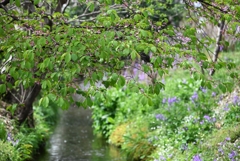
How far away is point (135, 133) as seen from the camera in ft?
30.0

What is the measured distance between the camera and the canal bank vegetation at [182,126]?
236 inches

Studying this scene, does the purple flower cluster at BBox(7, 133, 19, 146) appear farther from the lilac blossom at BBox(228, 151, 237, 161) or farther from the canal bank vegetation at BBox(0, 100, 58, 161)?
the lilac blossom at BBox(228, 151, 237, 161)

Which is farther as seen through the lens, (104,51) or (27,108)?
(27,108)

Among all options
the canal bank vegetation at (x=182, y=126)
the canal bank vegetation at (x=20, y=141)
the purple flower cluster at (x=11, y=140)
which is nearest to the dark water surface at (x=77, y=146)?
the canal bank vegetation at (x=20, y=141)

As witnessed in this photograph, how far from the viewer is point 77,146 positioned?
10398 millimetres

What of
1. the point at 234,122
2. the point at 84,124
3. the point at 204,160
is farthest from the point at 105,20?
the point at 84,124

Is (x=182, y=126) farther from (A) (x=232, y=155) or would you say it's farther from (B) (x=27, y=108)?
(B) (x=27, y=108)

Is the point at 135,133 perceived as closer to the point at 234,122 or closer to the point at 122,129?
the point at 122,129

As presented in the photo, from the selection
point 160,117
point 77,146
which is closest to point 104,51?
point 160,117

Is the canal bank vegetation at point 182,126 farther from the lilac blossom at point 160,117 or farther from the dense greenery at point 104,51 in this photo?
the dense greenery at point 104,51

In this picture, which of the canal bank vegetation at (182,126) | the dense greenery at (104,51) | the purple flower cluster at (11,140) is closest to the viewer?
the dense greenery at (104,51)

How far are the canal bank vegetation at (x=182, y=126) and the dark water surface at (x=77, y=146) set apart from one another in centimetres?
41

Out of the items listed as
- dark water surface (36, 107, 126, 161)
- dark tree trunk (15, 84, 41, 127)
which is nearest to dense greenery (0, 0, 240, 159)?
dark tree trunk (15, 84, 41, 127)

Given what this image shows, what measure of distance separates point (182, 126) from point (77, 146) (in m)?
3.86
